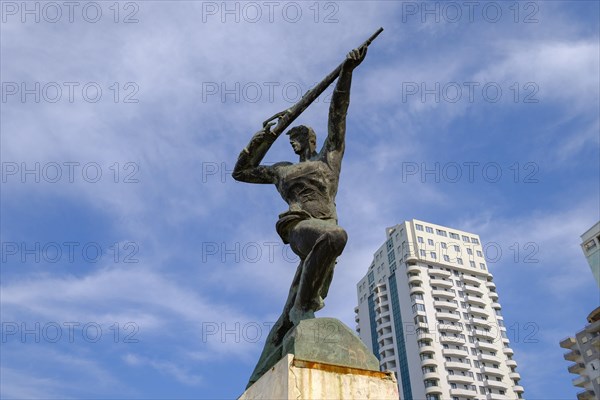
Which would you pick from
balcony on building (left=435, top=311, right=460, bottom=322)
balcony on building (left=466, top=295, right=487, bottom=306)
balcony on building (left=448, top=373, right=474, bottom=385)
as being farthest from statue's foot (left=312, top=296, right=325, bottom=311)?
balcony on building (left=466, top=295, right=487, bottom=306)

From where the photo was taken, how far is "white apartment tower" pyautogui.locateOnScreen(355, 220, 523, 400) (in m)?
75.9

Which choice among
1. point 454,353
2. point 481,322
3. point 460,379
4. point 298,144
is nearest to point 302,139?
point 298,144

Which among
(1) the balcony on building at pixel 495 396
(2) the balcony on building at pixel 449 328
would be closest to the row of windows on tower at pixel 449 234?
(2) the balcony on building at pixel 449 328

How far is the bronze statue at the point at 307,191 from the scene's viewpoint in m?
5.13

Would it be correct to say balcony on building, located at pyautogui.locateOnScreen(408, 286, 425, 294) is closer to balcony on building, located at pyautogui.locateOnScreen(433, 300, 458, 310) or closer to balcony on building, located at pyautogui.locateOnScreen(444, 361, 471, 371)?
balcony on building, located at pyautogui.locateOnScreen(433, 300, 458, 310)

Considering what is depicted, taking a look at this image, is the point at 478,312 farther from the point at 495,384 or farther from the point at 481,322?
the point at 495,384

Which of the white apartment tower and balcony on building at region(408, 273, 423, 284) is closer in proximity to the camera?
the white apartment tower

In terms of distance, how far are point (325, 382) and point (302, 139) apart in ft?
10.1

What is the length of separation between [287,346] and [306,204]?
159 cm

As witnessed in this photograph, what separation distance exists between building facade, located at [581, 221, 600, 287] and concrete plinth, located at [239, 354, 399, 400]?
62.9m

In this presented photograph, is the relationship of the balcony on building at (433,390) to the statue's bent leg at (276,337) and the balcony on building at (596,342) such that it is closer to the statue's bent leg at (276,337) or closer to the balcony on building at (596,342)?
the balcony on building at (596,342)

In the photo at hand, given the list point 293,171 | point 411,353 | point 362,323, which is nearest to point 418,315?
point 411,353

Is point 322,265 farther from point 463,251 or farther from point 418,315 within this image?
point 463,251

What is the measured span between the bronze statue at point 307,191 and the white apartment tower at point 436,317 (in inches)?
2882
